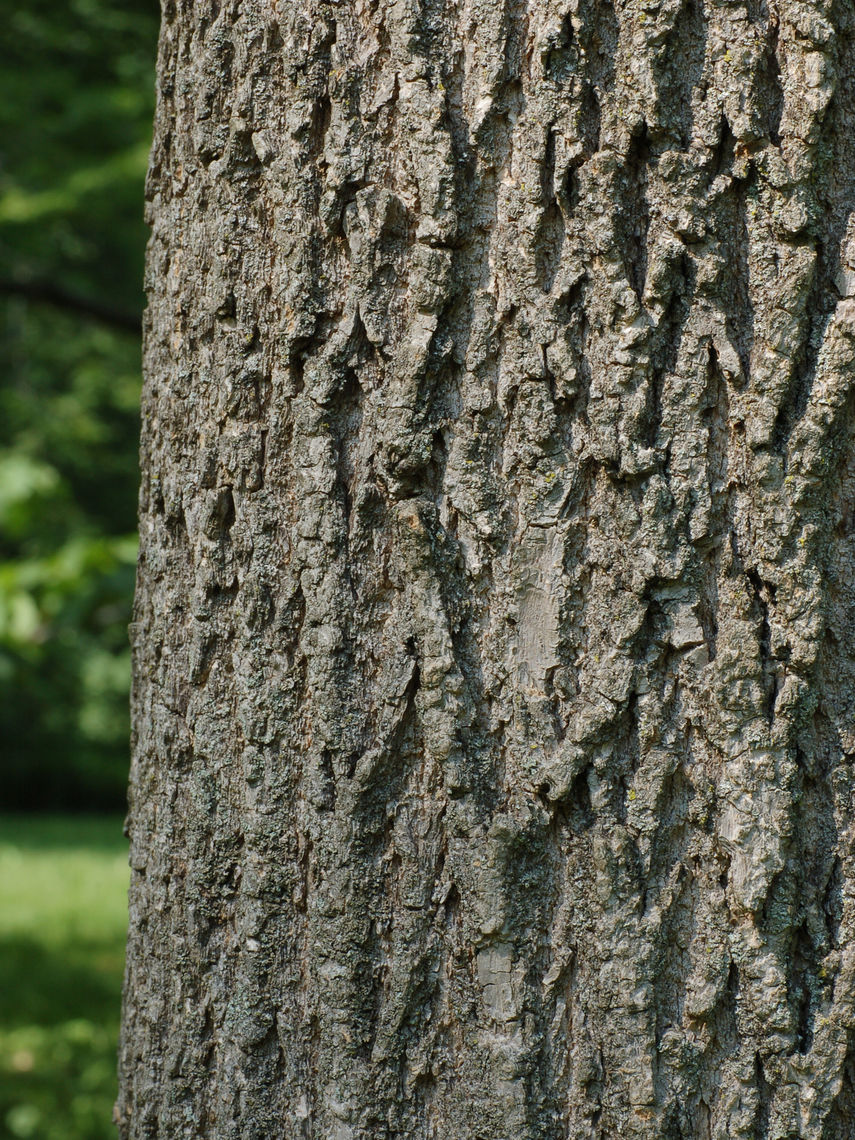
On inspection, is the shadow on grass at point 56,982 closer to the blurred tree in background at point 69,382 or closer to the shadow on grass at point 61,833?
the blurred tree in background at point 69,382

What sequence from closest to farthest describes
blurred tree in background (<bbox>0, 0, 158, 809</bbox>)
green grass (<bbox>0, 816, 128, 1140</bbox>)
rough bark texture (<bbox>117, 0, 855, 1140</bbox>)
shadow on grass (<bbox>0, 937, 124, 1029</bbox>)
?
rough bark texture (<bbox>117, 0, 855, 1140</bbox>) < blurred tree in background (<bbox>0, 0, 158, 809</bbox>) < green grass (<bbox>0, 816, 128, 1140</bbox>) < shadow on grass (<bbox>0, 937, 124, 1029</bbox>)

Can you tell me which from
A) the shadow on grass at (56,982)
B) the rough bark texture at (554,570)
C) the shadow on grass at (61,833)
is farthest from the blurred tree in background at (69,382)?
the rough bark texture at (554,570)

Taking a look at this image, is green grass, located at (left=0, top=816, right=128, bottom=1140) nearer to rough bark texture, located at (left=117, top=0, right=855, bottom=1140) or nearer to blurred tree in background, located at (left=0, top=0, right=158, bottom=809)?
blurred tree in background, located at (left=0, top=0, right=158, bottom=809)

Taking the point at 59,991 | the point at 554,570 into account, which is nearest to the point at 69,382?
the point at 59,991

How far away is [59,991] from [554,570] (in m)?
5.61

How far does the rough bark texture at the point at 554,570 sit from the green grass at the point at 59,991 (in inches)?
129

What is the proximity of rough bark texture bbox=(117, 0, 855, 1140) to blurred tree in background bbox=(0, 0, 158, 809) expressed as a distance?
7.95 ft

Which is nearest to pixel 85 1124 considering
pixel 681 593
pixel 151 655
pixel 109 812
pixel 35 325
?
pixel 151 655

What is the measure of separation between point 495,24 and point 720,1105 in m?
1.37

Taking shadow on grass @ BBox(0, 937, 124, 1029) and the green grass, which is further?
shadow on grass @ BBox(0, 937, 124, 1029)

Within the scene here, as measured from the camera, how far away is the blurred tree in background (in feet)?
12.2

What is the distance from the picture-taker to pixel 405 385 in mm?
1261

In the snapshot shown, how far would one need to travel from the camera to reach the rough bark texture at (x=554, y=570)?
1215 millimetres

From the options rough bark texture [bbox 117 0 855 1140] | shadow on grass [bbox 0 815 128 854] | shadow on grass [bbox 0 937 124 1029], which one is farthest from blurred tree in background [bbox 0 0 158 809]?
rough bark texture [bbox 117 0 855 1140]
